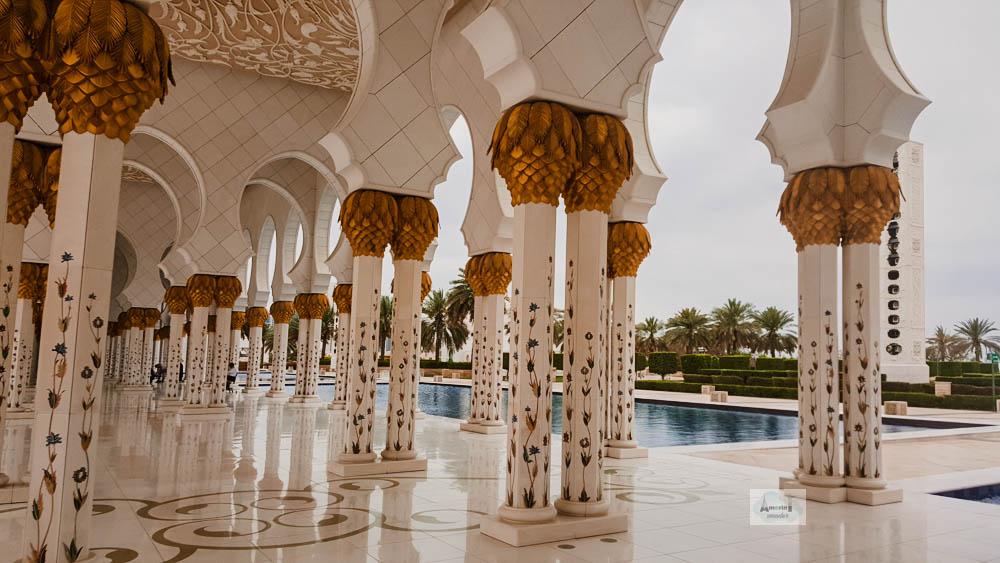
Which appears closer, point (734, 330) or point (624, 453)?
point (624, 453)

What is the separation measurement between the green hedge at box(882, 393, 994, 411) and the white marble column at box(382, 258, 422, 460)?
17.4 metres

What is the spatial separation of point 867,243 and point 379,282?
15.8 ft

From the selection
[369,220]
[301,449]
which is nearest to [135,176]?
[301,449]

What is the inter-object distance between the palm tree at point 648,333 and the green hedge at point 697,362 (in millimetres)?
10677

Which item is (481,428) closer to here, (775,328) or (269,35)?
(269,35)

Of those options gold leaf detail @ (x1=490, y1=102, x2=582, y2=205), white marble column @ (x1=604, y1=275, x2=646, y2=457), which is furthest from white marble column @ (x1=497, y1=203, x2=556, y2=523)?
white marble column @ (x1=604, y1=275, x2=646, y2=457)

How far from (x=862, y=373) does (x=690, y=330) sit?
3249cm

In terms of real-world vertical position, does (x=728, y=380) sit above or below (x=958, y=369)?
below

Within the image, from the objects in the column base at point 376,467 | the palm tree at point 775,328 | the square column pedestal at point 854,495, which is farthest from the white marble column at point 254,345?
the palm tree at point 775,328

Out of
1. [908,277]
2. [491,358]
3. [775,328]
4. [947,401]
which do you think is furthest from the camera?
[775,328]

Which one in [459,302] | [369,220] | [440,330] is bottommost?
[440,330]

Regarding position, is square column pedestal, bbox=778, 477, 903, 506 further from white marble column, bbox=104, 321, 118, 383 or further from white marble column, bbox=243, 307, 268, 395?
white marble column, bbox=104, 321, 118, 383

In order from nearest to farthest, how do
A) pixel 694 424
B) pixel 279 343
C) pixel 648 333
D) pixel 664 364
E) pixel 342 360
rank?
pixel 342 360 < pixel 694 424 < pixel 279 343 < pixel 664 364 < pixel 648 333

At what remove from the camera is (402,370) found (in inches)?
266
